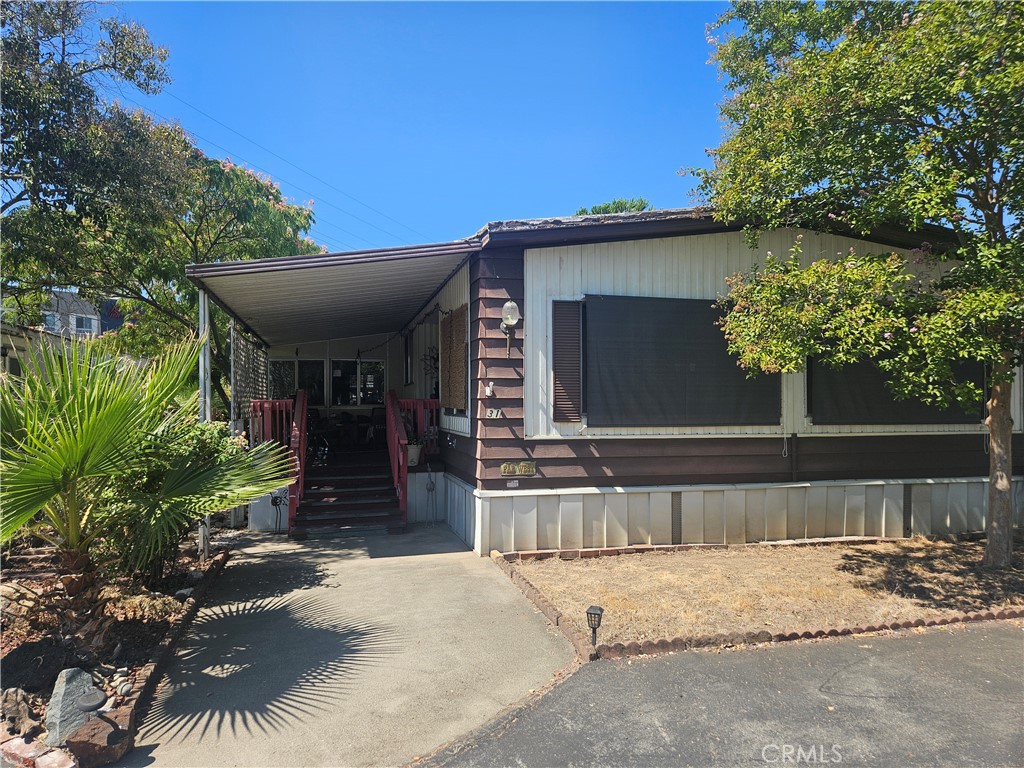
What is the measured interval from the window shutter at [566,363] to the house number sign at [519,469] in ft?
2.01

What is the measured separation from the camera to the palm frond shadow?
339 centimetres

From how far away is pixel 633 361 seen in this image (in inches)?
277

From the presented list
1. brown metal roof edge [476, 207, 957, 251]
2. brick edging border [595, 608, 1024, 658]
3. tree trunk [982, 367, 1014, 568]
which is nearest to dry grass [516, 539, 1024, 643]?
brick edging border [595, 608, 1024, 658]

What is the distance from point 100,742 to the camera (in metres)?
2.90

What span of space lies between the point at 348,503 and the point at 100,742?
571 cm

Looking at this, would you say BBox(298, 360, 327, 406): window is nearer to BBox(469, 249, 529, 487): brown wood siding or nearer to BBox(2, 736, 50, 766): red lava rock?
BBox(469, 249, 529, 487): brown wood siding

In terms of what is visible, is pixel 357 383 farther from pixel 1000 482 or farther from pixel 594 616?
pixel 1000 482

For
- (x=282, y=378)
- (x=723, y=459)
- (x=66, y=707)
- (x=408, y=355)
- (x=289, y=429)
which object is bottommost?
(x=66, y=707)

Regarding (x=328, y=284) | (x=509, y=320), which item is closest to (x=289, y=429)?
(x=328, y=284)

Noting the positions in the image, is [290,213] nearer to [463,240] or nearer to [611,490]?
[463,240]

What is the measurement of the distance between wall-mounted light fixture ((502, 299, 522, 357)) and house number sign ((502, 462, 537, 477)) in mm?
1232

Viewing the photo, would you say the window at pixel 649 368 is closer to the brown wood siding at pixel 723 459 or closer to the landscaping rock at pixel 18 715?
the brown wood siding at pixel 723 459

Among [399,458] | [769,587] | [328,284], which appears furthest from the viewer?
[399,458]

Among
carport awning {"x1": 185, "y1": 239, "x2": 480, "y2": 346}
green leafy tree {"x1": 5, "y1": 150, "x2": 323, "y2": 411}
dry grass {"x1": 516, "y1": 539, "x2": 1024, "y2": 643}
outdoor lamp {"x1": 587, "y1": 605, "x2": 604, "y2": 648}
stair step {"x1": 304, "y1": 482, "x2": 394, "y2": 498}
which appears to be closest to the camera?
outdoor lamp {"x1": 587, "y1": 605, "x2": 604, "y2": 648}
